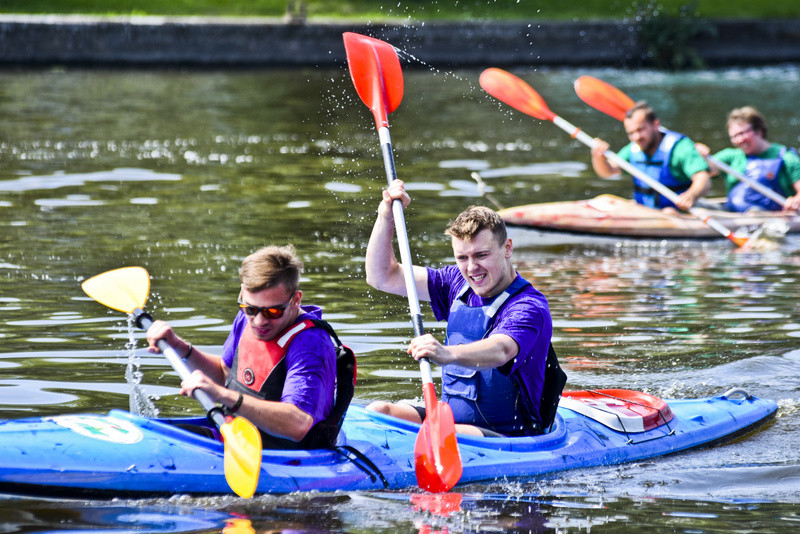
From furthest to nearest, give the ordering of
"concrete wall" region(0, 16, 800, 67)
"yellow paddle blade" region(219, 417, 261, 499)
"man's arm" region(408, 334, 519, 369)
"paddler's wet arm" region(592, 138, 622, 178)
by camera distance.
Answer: "concrete wall" region(0, 16, 800, 67) → "paddler's wet arm" region(592, 138, 622, 178) → "man's arm" region(408, 334, 519, 369) → "yellow paddle blade" region(219, 417, 261, 499)

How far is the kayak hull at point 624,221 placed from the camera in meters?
9.84

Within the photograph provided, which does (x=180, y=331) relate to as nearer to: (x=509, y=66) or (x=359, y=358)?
(x=359, y=358)

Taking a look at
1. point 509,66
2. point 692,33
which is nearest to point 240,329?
point 509,66

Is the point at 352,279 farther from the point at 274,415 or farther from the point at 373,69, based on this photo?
the point at 274,415

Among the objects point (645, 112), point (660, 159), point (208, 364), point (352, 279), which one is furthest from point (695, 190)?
point (208, 364)

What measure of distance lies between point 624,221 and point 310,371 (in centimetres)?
610

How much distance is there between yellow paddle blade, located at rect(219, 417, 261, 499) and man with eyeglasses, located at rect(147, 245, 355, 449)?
0.21 feet

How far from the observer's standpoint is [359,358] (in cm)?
636

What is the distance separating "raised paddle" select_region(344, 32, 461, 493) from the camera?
4.39 m

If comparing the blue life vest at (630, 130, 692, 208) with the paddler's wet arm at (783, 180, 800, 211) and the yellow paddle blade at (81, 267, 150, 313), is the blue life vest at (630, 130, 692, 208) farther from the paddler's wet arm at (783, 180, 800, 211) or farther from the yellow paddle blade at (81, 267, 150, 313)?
the yellow paddle blade at (81, 267, 150, 313)

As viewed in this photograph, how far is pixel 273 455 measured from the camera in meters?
4.25

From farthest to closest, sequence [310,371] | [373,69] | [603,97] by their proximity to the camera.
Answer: [603,97], [373,69], [310,371]

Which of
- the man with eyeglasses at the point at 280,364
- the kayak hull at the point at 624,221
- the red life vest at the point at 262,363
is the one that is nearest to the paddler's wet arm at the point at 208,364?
the man with eyeglasses at the point at 280,364

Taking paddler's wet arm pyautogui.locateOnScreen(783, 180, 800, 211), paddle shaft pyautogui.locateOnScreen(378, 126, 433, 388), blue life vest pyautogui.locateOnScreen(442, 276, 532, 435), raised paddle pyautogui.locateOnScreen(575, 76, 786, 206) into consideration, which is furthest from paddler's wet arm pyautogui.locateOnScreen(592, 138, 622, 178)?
blue life vest pyautogui.locateOnScreen(442, 276, 532, 435)
